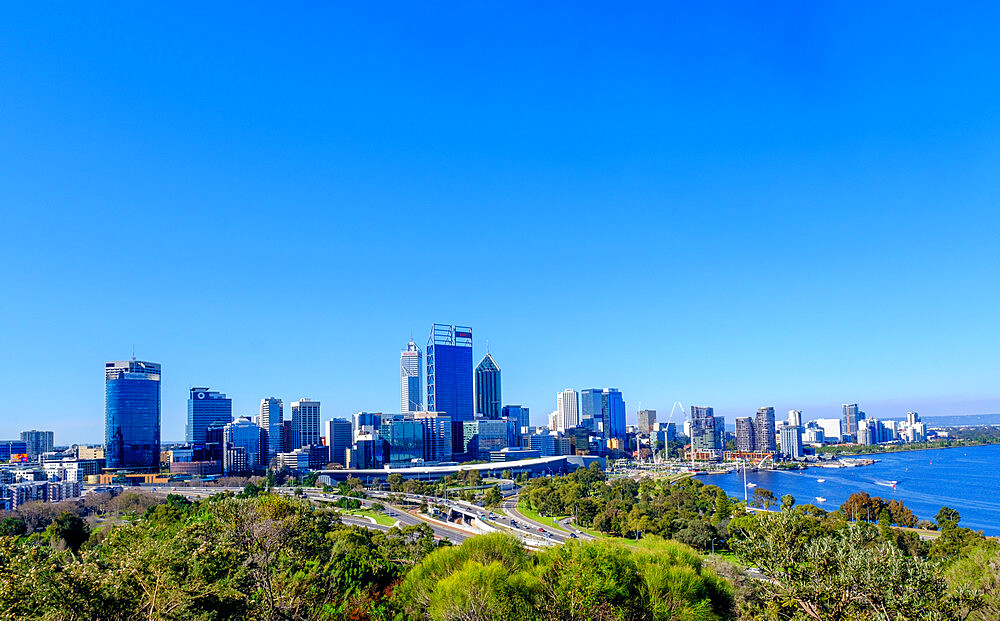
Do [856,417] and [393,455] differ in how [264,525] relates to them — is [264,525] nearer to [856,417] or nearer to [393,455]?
[393,455]

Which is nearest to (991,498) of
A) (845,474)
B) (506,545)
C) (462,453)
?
(845,474)

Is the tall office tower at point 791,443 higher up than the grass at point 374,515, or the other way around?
the grass at point 374,515

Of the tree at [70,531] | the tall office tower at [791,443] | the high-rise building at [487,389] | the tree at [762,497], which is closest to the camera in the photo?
the tree at [70,531]

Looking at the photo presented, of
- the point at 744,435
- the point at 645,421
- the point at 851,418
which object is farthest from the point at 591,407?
the point at 851,418

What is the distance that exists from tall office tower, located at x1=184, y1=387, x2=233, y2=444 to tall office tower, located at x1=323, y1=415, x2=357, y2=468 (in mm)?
21151

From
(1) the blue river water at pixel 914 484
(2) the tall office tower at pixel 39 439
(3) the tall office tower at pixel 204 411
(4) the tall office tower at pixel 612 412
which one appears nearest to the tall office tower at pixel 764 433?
(1) the blue river water at pixel 914 484

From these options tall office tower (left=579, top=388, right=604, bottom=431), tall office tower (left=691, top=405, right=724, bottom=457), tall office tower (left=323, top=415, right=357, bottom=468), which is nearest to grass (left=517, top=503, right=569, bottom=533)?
tall office tower (left=323, top=415, right=357, bottom=468)

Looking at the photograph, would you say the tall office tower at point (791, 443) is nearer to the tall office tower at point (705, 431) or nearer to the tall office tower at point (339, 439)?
the tall office tower at point (705, 431)

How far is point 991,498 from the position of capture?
51000 millimetres

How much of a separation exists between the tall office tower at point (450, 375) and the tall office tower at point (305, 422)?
2292 cm

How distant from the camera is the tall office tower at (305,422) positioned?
10347cm

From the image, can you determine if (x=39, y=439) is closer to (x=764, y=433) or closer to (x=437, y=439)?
(x=437, y=439)

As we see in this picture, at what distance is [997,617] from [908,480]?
222ft

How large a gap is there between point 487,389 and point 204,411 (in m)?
51.6
